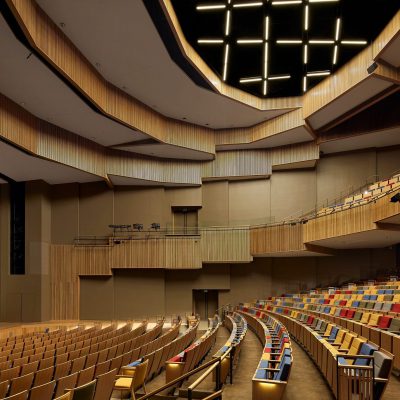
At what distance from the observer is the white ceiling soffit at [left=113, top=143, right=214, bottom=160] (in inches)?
440

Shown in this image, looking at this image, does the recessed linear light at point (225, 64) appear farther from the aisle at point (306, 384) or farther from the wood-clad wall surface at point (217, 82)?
the aisle at point (306, 384)

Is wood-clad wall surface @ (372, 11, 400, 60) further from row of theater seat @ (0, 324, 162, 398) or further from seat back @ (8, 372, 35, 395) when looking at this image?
seat back @ (8, 372, 35, 395)

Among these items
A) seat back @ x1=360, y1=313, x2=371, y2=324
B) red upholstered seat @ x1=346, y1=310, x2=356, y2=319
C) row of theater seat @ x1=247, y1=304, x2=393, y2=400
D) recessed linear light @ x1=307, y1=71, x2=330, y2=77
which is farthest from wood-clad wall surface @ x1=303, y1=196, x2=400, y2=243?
row of theater seat @ x1=247, y1=304, x2=393, y2=400

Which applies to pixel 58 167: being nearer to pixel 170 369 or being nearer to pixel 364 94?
pixel 364 94

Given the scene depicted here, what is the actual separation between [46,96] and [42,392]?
6.33 metres

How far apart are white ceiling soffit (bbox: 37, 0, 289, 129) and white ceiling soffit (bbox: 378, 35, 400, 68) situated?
3.17m

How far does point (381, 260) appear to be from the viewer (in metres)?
11.5

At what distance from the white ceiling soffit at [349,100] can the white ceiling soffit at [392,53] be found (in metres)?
0.39

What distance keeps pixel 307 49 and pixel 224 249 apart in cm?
527

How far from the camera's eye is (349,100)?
9422 mm

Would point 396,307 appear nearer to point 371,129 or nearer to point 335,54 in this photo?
point 335,54

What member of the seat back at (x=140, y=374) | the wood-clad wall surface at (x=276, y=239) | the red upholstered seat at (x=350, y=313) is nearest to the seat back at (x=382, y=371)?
the seat back at (x=140, y=374)

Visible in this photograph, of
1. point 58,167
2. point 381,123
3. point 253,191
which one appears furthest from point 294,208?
point 58,167

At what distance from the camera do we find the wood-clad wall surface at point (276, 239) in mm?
10664
